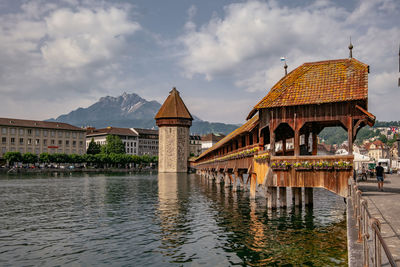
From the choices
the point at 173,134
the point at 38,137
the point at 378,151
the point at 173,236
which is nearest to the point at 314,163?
the point at 173,236

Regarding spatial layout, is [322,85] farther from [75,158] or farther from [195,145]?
[195,145]

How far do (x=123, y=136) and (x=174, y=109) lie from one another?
69.8 meters

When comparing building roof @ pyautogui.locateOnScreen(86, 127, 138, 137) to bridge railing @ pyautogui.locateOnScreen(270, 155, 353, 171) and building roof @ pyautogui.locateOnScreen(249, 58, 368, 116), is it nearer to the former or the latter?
building roof @ pyautogui.locateOnScreen(249, 58, 368, 116)

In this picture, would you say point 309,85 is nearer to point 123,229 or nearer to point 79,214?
point 123,229

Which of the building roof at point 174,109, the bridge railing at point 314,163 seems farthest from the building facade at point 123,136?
the bridge railing at point 314,163

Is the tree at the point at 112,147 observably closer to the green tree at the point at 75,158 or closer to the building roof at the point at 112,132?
the green tree at the point at 75,158

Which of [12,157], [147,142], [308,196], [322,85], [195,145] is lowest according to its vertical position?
[308,196]

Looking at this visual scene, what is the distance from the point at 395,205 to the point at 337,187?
3297 mm

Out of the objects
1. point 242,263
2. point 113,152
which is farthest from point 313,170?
point 113,152

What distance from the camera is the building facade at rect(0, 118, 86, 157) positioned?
11069cm

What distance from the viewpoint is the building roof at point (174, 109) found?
9806cm

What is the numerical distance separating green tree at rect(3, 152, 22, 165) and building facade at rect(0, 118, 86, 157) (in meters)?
6.65

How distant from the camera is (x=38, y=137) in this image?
118m

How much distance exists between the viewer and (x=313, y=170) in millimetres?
16812
